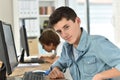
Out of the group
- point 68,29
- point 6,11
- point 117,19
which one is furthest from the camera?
point 6,11

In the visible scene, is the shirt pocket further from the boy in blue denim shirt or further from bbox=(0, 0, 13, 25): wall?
bbox=(0, 0, 13, 25): wall

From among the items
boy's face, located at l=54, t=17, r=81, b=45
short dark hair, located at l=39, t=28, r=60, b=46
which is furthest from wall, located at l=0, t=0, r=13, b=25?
boy's face, located at l=54, t=17, r=81, b=45

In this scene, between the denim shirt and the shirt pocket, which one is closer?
the denim shirt

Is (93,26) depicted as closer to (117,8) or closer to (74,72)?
(117,8)

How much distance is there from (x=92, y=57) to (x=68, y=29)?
0.74 feet

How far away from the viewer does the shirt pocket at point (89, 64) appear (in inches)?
59.7

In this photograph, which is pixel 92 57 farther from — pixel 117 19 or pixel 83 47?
pixel 117 19

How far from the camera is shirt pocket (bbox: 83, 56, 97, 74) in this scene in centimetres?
152

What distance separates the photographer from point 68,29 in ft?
4.86

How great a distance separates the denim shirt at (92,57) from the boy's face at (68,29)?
5 centimetres

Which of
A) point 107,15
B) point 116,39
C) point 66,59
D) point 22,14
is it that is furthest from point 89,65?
point 22,14

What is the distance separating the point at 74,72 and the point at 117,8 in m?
1.35

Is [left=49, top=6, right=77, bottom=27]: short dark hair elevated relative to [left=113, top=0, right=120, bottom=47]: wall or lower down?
elevated

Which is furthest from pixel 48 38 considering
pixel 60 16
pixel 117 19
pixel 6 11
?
pixel 6 11
